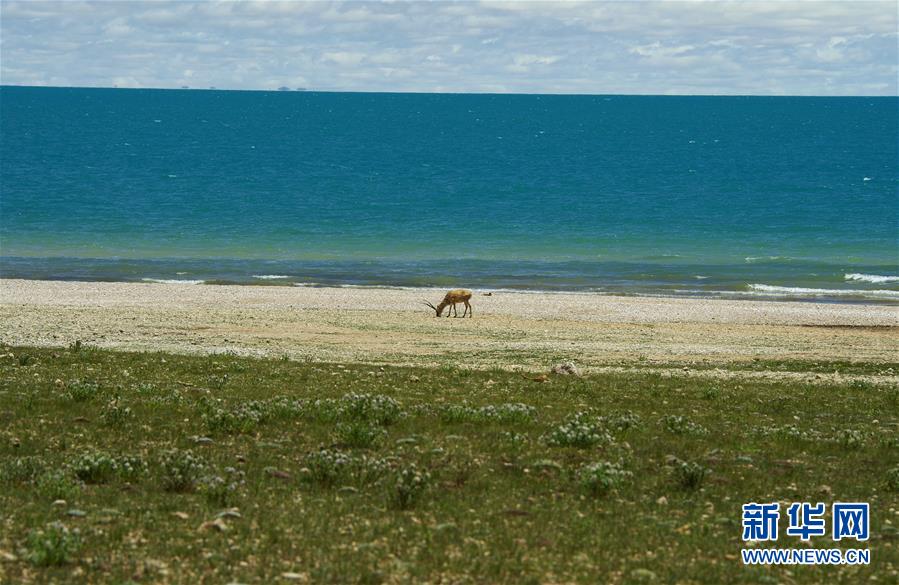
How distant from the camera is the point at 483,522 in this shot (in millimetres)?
12188

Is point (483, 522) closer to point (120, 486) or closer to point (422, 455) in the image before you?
point (422, 455)

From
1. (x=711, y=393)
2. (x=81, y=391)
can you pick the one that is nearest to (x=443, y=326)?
(x=711, y=393)

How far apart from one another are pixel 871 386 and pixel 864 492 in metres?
11.3

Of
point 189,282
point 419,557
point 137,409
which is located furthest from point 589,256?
point 419,557

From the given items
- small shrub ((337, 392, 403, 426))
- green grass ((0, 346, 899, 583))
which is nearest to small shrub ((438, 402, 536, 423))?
green grass ((0, 346, 899, 583))

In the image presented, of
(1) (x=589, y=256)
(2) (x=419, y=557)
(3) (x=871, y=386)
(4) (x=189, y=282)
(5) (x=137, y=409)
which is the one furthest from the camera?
(1) (x=589, y=256)

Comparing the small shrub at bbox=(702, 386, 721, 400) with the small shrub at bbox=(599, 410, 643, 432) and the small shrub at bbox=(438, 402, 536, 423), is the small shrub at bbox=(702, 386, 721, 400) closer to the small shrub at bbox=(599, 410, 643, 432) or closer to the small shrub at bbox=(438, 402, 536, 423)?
the small shrub at bbox=(599, 410, 643, 432)

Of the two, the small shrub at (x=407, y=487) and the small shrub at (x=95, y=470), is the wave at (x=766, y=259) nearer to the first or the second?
the small shrub at (x=407, y=487)

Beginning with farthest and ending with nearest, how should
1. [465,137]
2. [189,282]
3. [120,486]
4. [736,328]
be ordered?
[465,137] → [189,282] → [736,328] → [120,486]

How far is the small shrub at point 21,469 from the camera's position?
1331cm

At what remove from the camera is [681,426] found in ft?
57.6

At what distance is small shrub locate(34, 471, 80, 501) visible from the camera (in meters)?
12.6

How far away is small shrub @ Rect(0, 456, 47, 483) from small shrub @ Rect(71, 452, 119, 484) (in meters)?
0.46

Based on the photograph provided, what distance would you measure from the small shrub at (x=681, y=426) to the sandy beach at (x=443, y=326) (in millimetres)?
9406
